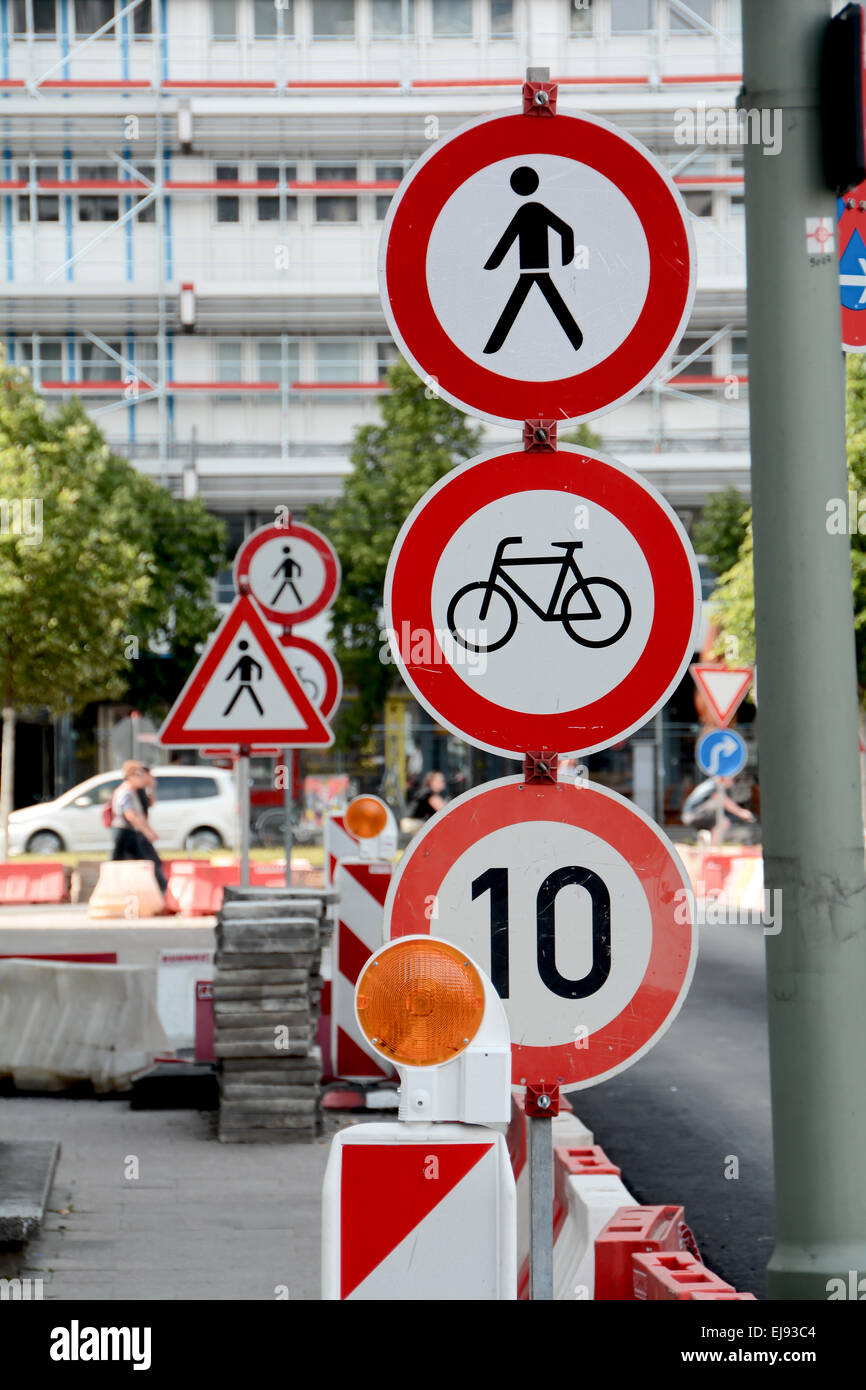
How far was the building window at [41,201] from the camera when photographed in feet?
165

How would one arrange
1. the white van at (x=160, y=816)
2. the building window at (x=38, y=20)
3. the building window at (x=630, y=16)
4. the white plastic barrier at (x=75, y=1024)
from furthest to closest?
the building window at (x=38, y=20) < the building window at (x=630, y=16) < the white van at (x=160, y=816) < the white plastic barrier at (x=75, y=1024)

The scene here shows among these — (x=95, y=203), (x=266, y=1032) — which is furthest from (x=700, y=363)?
(x=266, y=1032)

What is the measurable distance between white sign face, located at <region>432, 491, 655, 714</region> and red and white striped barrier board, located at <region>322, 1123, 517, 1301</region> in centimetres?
89

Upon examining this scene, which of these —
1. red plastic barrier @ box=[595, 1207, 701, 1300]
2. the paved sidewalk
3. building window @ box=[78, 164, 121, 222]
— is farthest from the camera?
building window @ box=[78, 164, 121, 222]

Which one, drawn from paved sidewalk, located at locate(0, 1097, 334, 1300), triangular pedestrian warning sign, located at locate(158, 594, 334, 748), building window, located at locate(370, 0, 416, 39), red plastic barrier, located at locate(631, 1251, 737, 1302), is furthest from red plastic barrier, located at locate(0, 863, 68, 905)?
building window, located at locate(370, 0, 416, 39)

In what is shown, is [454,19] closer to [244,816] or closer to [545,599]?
[244,816]

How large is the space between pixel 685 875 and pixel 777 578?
0.70 metres

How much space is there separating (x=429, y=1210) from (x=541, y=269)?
1789 mm

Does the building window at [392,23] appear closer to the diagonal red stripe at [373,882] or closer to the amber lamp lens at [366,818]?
the amber lamp lens at [366,818]

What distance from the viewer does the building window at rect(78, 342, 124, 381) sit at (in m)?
50.1

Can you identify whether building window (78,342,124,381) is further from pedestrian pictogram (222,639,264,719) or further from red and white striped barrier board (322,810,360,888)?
pedestrian pictogram (222,639,264,719)

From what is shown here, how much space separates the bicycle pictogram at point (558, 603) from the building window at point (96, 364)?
4805 cm

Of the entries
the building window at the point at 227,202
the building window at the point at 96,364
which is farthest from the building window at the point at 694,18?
Result: the building window at the point at 96,364
